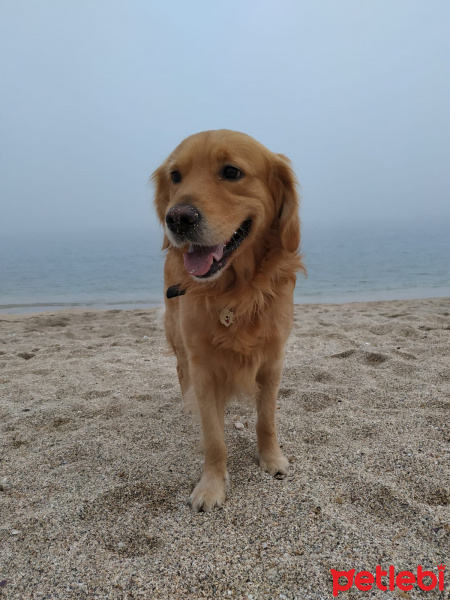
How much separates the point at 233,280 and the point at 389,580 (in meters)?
1.44

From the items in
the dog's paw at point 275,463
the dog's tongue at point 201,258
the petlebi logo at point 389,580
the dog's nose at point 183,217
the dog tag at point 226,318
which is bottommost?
the dog's paw at point 275,463

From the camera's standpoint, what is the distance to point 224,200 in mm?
2035

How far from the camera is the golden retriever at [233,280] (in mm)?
2053

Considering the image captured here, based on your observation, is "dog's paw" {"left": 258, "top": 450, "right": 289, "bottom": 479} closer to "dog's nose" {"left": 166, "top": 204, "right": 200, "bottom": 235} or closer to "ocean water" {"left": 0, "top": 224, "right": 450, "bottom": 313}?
"dog's nose" {"left": 166, "top": 204, "right": 200, "bottom": 235}

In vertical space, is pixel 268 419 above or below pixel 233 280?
below

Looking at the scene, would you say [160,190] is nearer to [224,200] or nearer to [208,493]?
[224,200]

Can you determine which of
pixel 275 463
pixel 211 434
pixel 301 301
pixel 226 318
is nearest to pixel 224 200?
pixel 226 318

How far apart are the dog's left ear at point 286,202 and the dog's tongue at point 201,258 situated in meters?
0.43

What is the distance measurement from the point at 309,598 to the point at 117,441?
1571mm

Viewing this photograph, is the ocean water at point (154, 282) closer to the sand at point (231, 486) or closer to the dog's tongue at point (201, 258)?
the sand at point (231, 486)

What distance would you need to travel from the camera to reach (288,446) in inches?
98.9

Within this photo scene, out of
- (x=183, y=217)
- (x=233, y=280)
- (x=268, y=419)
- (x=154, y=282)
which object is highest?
(x=183, y=217)

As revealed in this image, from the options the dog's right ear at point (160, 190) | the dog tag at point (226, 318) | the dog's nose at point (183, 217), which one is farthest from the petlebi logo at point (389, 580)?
the dog's right ear at point (160, 190)

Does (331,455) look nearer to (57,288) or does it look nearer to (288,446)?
(288,446)
